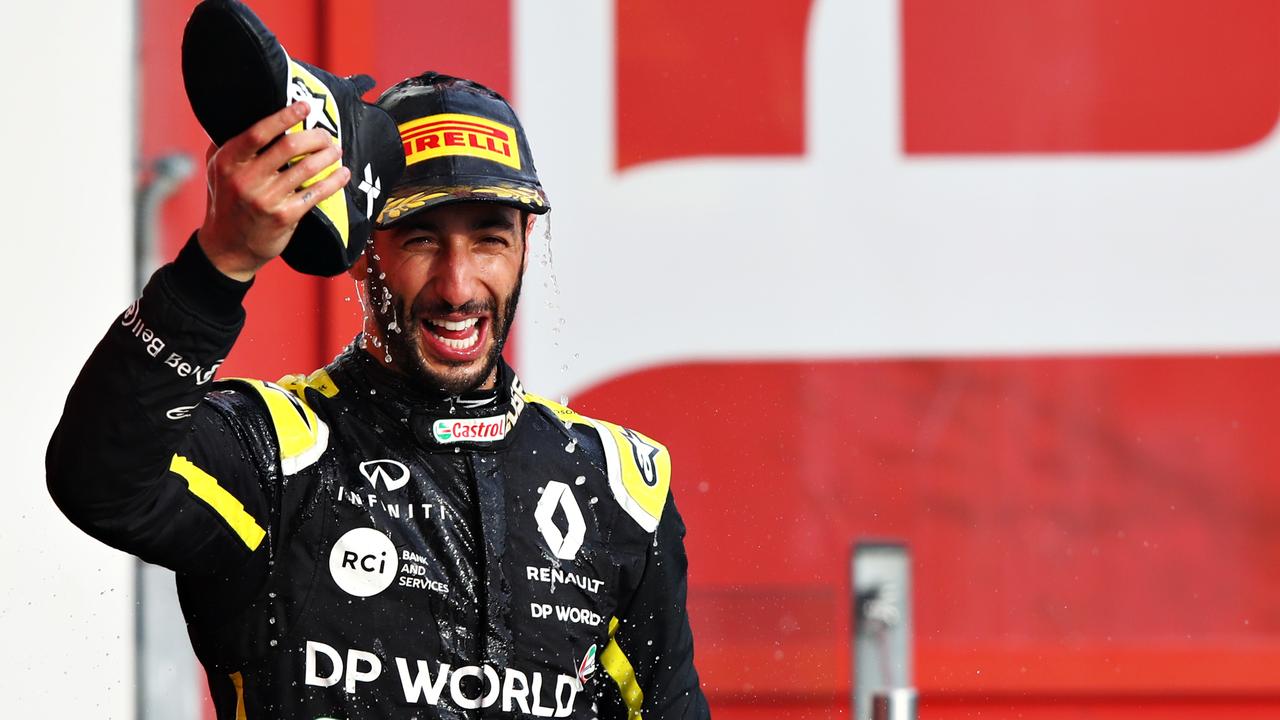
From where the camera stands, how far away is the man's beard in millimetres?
1702

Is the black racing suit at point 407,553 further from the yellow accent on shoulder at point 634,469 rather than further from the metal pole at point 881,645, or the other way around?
the metal pole at point 881,645

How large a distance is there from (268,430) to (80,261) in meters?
1.30

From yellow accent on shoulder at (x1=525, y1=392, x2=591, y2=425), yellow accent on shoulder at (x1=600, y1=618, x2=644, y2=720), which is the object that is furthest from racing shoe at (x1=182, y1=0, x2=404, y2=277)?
yellow accent on shoulder at (x1=600, y1=618, x2=644, y2=720)

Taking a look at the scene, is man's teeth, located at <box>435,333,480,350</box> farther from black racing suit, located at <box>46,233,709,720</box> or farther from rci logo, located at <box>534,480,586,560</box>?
rci logo, located at <box>534,480,586,560</box>

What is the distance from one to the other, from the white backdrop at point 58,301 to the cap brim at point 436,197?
123cm

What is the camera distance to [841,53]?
2.92m

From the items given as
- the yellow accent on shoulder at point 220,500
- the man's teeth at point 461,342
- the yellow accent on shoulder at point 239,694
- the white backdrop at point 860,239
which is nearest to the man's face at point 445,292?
the man's teeth at point 461,342

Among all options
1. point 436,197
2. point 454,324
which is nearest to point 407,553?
point 454,324

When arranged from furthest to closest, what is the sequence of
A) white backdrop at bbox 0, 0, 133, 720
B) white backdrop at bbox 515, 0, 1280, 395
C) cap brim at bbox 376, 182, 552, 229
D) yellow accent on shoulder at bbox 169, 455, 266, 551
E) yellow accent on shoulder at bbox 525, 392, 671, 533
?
1. white backdrop at bbox 515, 0, 1280, 395
2. white backdrop at bbox 0, 0, 133, 720
3. yellow accent on shoulder at bbox 525, 392, 671, 533
4. cap brim at bbox 376, 182, 552, 229
5. yellow accent on shoulder at bbox 169, 455, 266, 551

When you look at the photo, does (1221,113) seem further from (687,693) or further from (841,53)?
(687,693)

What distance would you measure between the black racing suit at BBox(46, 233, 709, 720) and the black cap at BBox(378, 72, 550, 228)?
20cm

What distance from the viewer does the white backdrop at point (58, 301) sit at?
2713 millimetres

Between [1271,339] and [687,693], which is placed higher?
[1271,339]

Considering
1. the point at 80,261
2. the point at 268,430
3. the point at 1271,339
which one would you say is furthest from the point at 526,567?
the point at 1271,339
